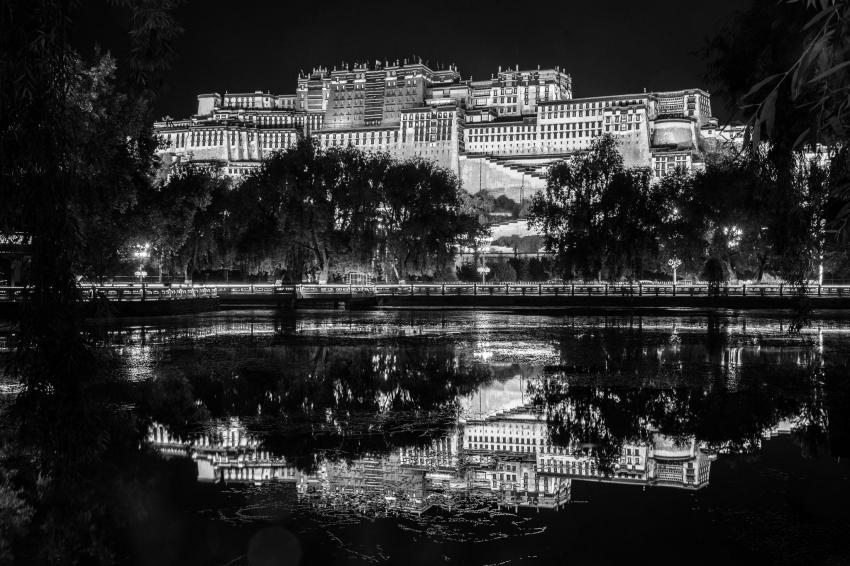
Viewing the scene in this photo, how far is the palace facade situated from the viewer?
152m

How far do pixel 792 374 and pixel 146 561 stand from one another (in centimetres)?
1400

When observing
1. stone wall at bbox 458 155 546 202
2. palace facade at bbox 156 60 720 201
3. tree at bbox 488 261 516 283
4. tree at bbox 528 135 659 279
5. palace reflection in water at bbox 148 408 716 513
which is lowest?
palace reflection in water at bbox 148 408 716 513

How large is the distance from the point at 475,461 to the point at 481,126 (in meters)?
161

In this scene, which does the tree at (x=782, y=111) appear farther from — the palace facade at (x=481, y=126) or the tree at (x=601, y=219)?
the palace facade at (x=481, y=126)

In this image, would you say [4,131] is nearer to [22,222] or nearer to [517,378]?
[22,222]

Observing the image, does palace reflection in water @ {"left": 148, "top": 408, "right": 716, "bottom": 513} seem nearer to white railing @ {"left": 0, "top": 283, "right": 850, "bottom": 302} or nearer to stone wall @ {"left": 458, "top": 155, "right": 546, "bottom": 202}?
white railing @ {"left": 0, "top": 283, "right": 850, "bottom": 302}

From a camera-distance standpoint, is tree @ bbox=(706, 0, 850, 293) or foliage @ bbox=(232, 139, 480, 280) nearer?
tree @ bbox=(706, 0, 850, 293)

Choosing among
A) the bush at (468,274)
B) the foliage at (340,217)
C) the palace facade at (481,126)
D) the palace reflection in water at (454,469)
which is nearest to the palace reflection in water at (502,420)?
the palace reflection in water at (454,469)

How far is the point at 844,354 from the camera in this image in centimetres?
2097

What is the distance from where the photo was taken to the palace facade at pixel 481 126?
5989 inches


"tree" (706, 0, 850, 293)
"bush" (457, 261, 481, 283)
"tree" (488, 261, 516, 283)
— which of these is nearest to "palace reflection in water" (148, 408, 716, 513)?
"tree" (706, 0, 850, 293)

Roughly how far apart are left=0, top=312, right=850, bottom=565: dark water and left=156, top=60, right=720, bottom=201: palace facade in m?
116

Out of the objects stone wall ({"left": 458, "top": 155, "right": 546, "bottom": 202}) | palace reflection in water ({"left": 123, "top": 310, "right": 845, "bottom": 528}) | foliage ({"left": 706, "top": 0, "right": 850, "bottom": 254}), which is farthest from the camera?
stone wall ({"left": 458, "top": 155, "right": 546, "bottom": 202})

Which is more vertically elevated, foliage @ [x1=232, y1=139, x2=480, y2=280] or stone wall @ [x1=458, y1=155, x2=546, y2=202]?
stone wall @ [x1=458, y1=155, x2=546, y2=202]
